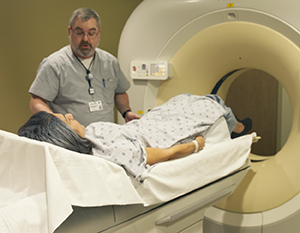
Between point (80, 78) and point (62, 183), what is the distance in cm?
112

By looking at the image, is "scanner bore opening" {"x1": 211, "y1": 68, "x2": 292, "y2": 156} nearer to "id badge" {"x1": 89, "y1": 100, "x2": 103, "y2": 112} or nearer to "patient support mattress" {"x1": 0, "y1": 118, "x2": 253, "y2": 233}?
"id badge" {"x1": 89, "y1": 100, "x2": 103, "y2": 112}

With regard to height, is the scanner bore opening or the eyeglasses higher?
the eyeglasses

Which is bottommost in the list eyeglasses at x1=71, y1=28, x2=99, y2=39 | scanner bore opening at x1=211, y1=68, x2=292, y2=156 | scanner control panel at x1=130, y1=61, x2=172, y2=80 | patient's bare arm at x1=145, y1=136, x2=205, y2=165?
scanner bore opening at x1=211, y1=68, x2=292, y2=156

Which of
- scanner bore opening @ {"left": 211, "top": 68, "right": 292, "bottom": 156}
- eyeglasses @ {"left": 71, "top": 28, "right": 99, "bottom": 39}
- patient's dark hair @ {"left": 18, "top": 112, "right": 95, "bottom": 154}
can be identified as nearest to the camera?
patient's dark hair @ {"left": 18, "top": 112, "right": 95, "bottom": 154}

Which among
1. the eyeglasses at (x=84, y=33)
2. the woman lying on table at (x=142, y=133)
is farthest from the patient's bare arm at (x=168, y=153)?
the eyeglasses at (x=84, y=33)

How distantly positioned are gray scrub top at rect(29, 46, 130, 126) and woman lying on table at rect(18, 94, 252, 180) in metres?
0.42

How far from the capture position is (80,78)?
A: 6.55 ft

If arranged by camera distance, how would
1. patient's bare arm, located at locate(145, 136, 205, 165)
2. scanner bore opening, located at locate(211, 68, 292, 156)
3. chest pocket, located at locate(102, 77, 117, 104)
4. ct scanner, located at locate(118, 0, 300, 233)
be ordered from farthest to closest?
scanner bore opening, located at locate(211, 68, 292, 156) < chest pocket, located at locate(102, 77, 117, 104) < ct scanner, located at locate(118, 0, 300, 233) < patient's bare arm, located at locate(145, 136, 205, 165)

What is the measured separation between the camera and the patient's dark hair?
116 cm

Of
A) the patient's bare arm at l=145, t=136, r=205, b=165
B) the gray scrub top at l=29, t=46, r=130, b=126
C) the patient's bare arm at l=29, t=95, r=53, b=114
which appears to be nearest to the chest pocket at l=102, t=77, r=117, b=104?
→ the gray scrub top at l=29, t=46, r=130, b=126

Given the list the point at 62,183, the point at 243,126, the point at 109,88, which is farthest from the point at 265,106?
the point at 62,183

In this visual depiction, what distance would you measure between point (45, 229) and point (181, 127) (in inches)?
35.8

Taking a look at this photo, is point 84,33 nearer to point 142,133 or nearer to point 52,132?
point 142,133

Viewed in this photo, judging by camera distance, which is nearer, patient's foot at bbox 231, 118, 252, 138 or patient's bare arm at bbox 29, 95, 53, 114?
patient's bare arm at bbox 29, 95, 53, 114
